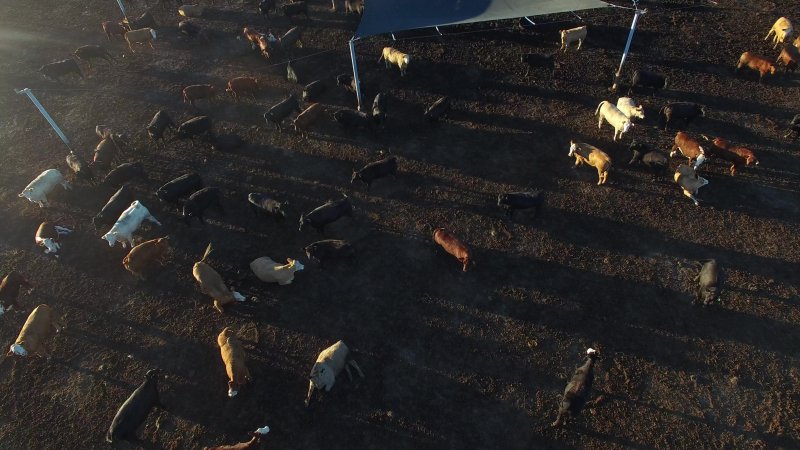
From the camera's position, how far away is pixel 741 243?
41.9 feet

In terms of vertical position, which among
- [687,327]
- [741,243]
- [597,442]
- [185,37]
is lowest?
[597,442]

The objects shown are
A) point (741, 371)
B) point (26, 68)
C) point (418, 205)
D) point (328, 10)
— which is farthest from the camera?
point (328, 10)

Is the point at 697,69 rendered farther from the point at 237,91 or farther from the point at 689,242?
the point at 237,91

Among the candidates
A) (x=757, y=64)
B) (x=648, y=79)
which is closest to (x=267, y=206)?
(x=648, y=79)

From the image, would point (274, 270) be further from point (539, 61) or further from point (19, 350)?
point (539, 61)

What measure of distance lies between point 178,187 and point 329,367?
309 inches

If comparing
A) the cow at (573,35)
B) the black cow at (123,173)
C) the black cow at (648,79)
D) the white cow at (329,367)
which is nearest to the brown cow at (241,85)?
the black cow at (123,173)

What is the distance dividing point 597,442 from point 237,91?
1652 cm

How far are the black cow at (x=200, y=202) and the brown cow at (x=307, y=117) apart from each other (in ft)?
12.7

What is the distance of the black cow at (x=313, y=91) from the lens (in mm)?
17406

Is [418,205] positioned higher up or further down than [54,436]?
higher up

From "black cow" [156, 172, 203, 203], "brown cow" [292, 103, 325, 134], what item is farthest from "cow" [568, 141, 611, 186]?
"black cow" [156, 172, 203, 203]

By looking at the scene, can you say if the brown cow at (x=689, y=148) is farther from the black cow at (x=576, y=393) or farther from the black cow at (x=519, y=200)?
the black cow at (x=576, y=393)

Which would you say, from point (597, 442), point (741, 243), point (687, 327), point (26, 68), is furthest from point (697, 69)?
point (26, 68)
